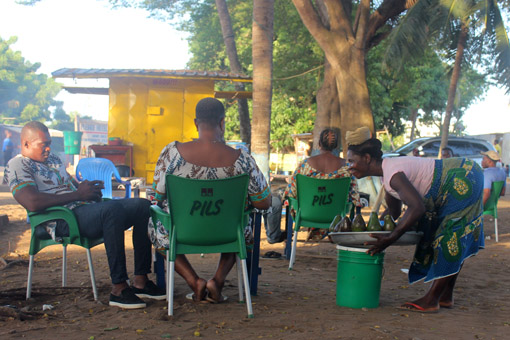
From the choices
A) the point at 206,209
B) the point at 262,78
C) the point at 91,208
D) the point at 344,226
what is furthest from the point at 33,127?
the point at 262,78

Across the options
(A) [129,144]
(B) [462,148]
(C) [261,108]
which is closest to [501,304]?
(C) [261,108]

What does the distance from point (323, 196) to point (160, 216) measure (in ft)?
7.48

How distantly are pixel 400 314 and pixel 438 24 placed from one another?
645 inches

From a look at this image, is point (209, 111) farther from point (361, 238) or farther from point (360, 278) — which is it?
point (360, 278)

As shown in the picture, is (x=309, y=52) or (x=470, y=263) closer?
(x=470, y=263)

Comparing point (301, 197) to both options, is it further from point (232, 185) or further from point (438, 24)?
point (438, 24)

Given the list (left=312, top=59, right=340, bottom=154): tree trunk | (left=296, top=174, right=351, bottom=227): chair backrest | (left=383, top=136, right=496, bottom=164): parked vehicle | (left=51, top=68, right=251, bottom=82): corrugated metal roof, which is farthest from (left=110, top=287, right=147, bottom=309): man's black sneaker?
(left=383, top=136, right=496, bottom=164): parked vehicle

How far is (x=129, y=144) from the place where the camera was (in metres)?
15.0

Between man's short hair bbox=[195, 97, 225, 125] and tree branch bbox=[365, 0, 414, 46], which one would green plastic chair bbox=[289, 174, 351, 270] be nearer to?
man's short hair bbox=[195, 97, 225, 125]

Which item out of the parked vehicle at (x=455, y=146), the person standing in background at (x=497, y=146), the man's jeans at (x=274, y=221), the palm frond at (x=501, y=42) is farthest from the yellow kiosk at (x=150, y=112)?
the person standing in background at (x=497, y=146)

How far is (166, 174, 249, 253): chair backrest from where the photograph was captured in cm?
370

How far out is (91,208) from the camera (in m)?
Result: 4.19

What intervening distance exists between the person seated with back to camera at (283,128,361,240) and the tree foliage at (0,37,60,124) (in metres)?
51.3

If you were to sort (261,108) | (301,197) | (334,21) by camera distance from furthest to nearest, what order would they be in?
(334,21)
(261,108)
(301,197)
